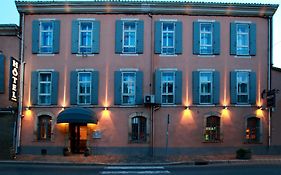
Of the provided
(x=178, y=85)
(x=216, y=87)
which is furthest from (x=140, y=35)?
(x=216, y=87)

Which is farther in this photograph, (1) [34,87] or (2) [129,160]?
(1) [34,87]

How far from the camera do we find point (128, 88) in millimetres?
26938

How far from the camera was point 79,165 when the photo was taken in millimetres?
21578

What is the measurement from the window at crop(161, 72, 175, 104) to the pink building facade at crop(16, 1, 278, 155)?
7cm

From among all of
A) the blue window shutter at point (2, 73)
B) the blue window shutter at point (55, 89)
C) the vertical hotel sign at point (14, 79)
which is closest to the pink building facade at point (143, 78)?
the blue window shutter at point (55, 89)

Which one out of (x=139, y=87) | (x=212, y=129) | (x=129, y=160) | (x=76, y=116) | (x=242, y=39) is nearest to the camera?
(x=129, y=160)

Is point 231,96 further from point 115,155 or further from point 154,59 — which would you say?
point 115,155

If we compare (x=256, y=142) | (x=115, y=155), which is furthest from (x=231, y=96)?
(x=115, y=155)

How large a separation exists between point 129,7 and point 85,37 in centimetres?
352

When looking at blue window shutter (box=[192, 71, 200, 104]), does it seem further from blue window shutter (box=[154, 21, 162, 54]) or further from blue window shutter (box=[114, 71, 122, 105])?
blue window shutter (box=[114, 71, 122, 105])

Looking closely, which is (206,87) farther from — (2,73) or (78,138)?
(2,73)

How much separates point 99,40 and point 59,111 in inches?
209

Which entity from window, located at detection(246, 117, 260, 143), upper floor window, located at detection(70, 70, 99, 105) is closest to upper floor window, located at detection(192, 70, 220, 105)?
window, located at detection(246, 117, 260, 143)

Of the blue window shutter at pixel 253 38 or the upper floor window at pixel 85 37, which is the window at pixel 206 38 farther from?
the upper floor window at pixel 85 37
